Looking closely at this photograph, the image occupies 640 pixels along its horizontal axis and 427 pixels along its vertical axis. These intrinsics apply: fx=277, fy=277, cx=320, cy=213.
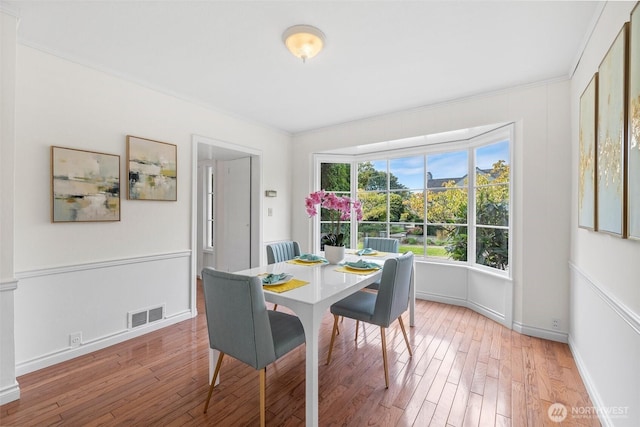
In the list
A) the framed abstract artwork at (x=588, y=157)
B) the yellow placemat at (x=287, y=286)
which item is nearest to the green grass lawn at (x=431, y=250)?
the framed abstract artwork at (x=588, y=157)

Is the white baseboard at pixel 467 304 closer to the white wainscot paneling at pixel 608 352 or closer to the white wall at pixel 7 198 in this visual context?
the white wainscot paneling at pixel 608 352

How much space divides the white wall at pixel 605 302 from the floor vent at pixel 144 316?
11.6 ft

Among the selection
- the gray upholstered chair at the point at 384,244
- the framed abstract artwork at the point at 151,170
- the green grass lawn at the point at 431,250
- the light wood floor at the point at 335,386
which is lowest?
the light wood floor at the point at 335,386

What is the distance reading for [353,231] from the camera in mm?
4523

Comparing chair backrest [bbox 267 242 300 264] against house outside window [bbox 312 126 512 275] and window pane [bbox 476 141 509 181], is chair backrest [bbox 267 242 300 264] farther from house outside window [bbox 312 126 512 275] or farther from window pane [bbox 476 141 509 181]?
window pane [bbox 476 141 509 181]

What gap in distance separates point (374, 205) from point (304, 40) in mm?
2807

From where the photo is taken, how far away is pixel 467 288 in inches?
141

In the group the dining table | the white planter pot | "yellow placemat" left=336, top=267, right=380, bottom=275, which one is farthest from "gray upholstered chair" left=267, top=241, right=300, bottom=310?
"yellow placemat" left=336, top=267, right=380, bottom=275

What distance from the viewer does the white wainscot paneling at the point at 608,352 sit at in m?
1.28

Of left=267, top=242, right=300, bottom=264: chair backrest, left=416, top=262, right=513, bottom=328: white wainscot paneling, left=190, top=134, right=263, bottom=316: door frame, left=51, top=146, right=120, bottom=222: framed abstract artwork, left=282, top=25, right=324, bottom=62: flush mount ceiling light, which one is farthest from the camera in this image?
left=190, top=134, right=263, bottom=316: door frame

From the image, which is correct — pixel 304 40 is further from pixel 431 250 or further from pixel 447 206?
pixel 431 250

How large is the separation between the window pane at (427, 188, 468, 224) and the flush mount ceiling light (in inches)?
102

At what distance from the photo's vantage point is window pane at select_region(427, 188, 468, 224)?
367 centimetres

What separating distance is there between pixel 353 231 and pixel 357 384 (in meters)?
2.71
